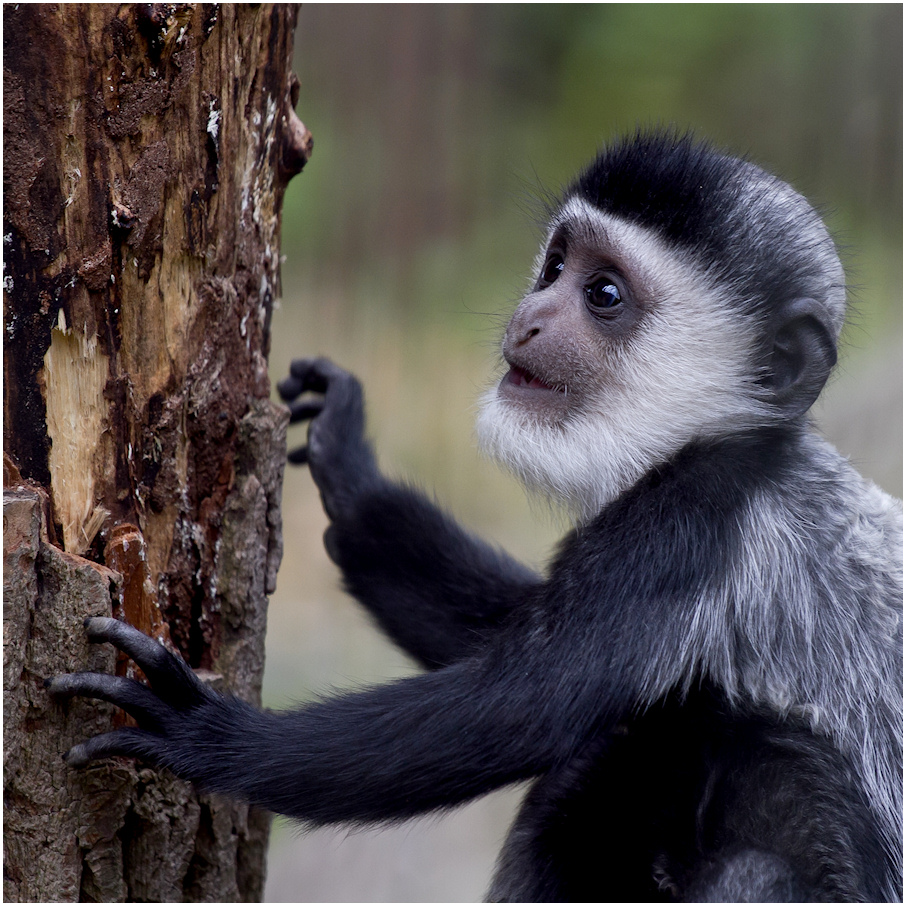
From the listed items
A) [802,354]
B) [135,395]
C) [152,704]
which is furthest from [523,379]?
[152,704]

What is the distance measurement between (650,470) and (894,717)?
96cm

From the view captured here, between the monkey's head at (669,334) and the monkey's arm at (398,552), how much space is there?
846 millimetres

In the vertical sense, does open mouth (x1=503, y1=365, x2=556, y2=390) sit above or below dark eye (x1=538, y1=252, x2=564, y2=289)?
below

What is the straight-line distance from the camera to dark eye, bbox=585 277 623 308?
271cm

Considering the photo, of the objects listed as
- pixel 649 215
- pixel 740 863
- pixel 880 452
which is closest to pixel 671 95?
pixel 880 452

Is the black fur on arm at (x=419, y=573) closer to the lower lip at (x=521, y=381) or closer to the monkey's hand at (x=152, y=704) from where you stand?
the lower lip at (x=521, y=381)

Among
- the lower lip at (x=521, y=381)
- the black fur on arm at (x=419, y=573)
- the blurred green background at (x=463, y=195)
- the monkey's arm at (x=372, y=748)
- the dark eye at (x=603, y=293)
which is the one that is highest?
the blurred green background at (x=463, y=195)

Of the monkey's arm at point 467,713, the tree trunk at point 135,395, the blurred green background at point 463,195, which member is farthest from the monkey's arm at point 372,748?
the blurred green background at point 463,195

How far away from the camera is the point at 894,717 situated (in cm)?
256

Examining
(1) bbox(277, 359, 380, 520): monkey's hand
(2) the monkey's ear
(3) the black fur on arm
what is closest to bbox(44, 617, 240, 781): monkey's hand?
(3) the black fur on arm

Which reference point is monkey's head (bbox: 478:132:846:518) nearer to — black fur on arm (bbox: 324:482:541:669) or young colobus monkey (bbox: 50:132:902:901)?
young colobus monkey (bbox: 50:132:902:901)

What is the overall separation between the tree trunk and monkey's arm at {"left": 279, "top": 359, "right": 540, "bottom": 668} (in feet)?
2.40

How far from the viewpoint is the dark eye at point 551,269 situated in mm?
2908

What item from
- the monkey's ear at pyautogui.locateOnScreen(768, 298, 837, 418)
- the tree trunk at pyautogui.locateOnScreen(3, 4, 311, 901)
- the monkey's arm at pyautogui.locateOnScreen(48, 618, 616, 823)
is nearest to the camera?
the tree trunk at pyautogui.locateOnScreen(3, 4, 311, 901)
